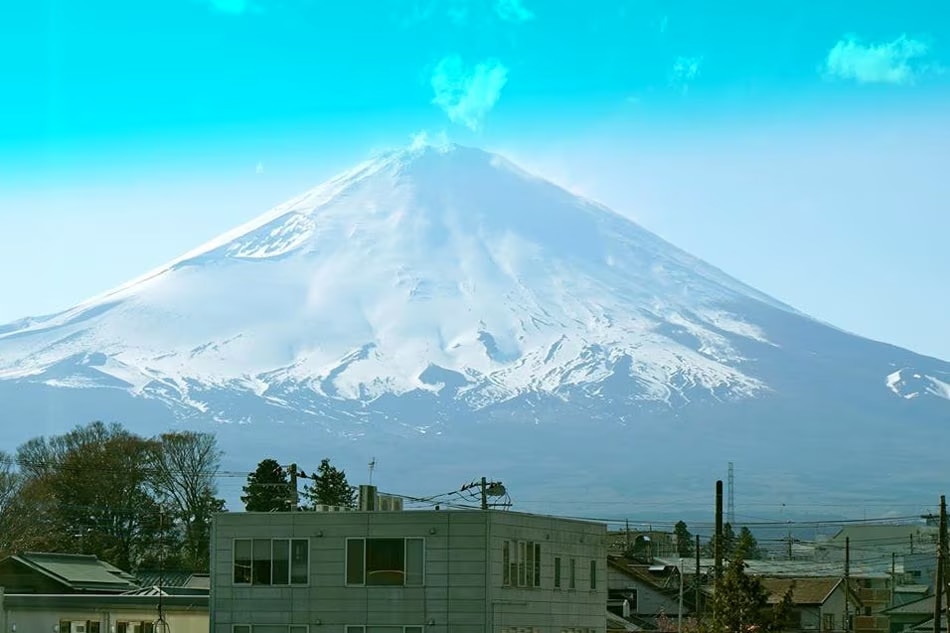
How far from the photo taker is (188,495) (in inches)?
4070

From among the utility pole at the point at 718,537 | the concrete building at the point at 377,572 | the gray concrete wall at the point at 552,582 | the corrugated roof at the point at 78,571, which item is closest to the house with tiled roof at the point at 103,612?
the corrugated roof at the point at 78,571

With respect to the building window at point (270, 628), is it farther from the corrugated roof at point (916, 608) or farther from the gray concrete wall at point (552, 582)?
the corrugated roof at point (916, 608)

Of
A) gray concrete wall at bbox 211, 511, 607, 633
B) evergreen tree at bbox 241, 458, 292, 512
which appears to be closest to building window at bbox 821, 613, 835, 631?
evergreen tree at bbox 241, 458, 292, 512

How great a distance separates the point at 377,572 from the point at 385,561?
0.37m

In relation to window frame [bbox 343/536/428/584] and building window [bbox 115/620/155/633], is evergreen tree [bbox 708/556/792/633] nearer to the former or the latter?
window frame [bbox 343/536/428/584]

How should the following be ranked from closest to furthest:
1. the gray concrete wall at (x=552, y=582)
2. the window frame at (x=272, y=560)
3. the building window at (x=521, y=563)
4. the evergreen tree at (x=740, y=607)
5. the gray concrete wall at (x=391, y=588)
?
the evergreen tree at (x=740, y=607)
the gray concrete wall at (x=391, y=588)
the gray concrete wall at (x=552, y=582)
the building window at (x=521, y=563)
the window frame at (x=272, y=560)

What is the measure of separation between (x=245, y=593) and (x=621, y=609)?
27055mm

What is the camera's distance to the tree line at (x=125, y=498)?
91.5 meters

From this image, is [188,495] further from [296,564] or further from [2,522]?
[296,564]

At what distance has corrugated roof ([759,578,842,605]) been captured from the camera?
82625mm

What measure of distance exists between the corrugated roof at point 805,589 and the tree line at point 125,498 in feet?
68.0

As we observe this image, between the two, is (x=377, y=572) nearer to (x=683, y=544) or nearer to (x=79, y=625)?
(x=79, y=625)

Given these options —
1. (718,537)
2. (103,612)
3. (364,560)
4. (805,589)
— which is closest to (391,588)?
(364,560)

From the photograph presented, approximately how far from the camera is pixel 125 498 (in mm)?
98438
